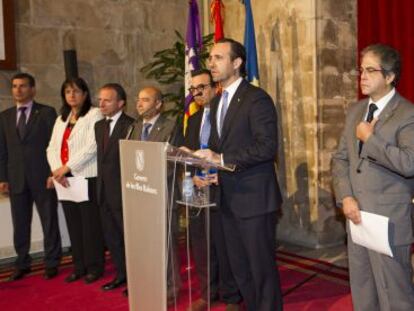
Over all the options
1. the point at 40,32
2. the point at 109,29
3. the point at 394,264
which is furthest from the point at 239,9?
the point at 394,264

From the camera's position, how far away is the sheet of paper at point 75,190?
398cm

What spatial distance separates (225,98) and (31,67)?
308cm

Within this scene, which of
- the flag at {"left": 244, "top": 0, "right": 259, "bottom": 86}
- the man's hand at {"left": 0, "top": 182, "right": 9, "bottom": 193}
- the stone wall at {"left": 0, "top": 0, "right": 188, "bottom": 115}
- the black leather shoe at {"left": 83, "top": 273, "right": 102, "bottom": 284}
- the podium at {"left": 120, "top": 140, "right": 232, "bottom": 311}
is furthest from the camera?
the stone wall at {"left": 0, "top": 0, "right": 188, "bottom": 115}

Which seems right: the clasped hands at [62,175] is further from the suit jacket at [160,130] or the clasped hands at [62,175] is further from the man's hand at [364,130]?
the man's hand at [364,130]

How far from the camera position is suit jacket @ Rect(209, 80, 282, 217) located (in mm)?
2711

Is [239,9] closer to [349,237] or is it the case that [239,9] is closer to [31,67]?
[31,67]

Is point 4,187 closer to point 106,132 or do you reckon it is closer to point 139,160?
point 106,132

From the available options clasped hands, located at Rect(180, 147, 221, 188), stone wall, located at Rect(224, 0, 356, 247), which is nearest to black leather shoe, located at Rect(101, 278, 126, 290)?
clasped hands, located at Rect(180, 147, 221, 188)

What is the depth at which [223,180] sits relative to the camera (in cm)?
284

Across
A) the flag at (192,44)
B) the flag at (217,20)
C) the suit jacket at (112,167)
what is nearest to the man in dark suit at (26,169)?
the suit jacket at (112,167)

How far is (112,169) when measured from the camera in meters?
3.79

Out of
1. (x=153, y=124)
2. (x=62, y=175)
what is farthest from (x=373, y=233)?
(x=62, y=175)

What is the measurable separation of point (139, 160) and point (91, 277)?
6.25 feet

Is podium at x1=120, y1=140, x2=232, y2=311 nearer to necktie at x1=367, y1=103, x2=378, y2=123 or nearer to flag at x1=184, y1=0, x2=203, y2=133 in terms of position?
necktie at x1=367, y1=103, x2=378, y2=123
